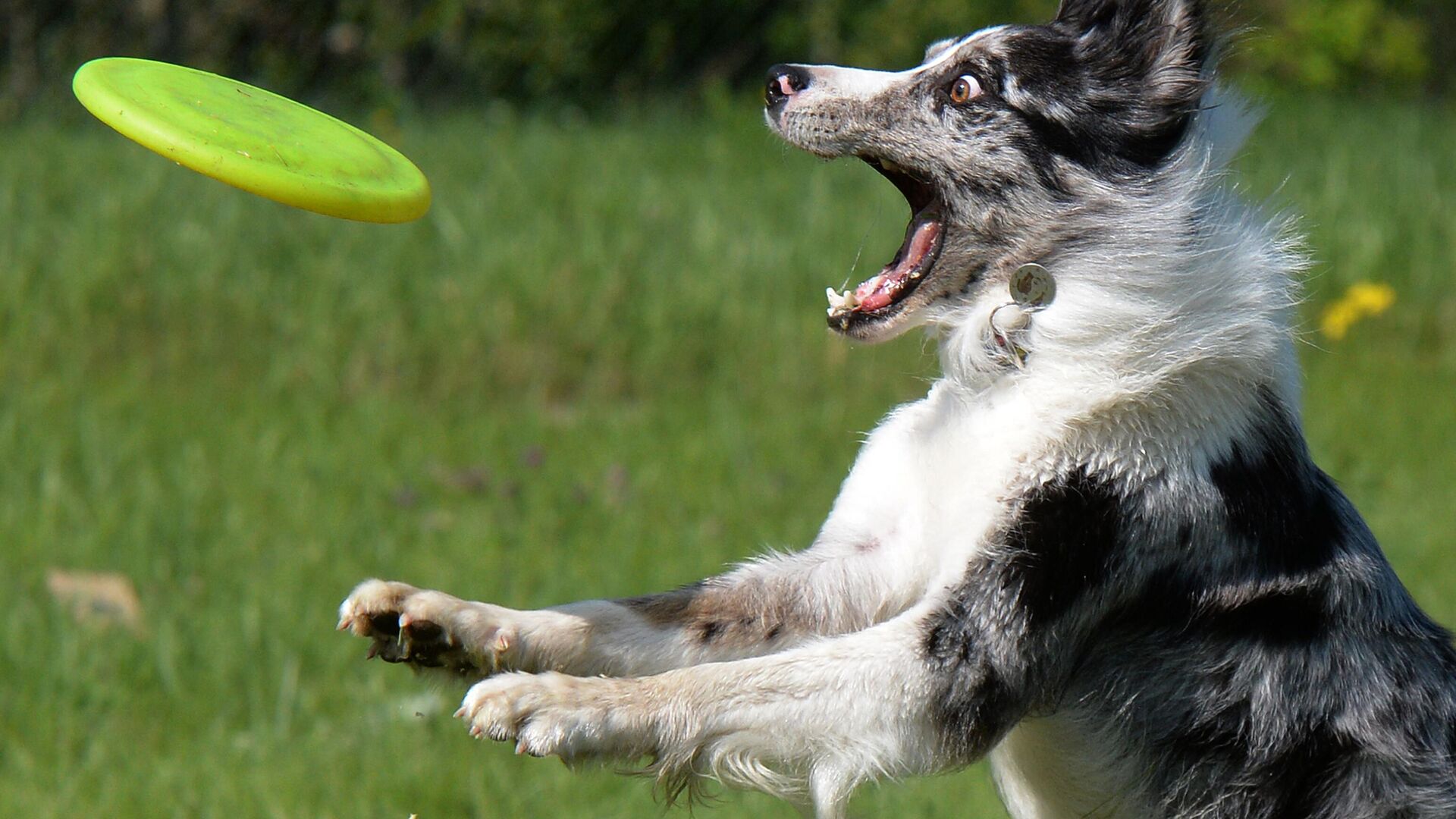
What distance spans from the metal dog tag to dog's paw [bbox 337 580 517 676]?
4.01ft

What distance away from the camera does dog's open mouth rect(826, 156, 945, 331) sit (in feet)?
11.2

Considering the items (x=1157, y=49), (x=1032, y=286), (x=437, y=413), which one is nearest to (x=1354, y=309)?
(x=437, y=413)

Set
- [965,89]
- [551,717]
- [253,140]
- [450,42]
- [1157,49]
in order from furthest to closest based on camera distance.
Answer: [450,42] < [965,89] < [1157,49] < [253,140] < [551,717]

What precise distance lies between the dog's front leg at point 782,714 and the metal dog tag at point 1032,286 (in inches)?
30.6

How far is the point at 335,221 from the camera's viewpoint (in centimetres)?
807

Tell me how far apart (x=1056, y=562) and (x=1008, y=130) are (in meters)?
0.98

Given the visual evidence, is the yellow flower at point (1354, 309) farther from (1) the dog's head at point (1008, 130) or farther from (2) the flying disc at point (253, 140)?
(2) the flying disc at point (253, 140)

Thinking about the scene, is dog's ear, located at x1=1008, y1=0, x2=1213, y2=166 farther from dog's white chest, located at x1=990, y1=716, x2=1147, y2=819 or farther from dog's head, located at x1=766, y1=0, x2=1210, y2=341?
dog's white chest, located at x1=990, y1=716, x2=1147, y2=819

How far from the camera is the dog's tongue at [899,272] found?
3.43 meters

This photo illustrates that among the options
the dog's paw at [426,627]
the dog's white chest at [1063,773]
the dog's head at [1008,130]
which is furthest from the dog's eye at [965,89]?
the dog's paw at [426,627]

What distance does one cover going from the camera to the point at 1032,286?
3367 mm

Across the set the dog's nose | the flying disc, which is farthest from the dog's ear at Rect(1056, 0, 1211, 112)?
the flying disc

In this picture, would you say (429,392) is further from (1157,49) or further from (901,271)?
(1157,49)

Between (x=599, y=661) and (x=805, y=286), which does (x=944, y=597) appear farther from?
(x=805, y=286)
